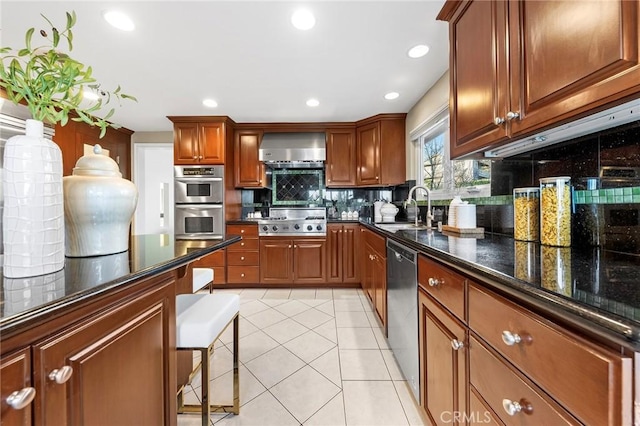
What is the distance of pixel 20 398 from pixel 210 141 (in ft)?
11.5

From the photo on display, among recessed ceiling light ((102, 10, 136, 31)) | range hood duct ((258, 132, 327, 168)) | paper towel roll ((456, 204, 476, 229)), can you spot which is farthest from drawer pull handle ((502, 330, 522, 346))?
range hood duct ((258, 132, 327, 168))

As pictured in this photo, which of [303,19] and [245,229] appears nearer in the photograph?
[303,19]

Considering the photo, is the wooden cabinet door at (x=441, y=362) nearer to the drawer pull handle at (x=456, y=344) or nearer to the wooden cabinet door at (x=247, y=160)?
the drawer pull handle at (x=456, y=344)

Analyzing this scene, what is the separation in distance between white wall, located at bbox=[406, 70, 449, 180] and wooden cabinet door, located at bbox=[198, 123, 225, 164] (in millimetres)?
2494

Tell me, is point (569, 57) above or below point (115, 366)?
above

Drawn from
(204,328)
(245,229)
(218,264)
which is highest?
(245,229)

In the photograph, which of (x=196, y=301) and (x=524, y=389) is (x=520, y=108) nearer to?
(x=524, y=389)

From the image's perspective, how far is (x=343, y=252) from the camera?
3.49 meters

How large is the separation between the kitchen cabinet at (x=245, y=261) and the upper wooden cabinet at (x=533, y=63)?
9.02 ft

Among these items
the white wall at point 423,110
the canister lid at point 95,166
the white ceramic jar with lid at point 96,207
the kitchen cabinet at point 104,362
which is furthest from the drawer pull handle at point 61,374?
the white wall at point 423,110

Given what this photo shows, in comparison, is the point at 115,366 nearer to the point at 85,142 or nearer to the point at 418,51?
the point at 418,51

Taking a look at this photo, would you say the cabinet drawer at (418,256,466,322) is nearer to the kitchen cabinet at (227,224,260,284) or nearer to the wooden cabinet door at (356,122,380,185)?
the wooden cabinet door at (356,122,380,185)

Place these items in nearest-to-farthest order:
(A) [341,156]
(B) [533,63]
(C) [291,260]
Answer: (B) [533,63] < (C) [291,260] < (A) [341,156]

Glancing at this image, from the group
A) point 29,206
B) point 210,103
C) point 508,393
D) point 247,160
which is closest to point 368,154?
point 247,160
